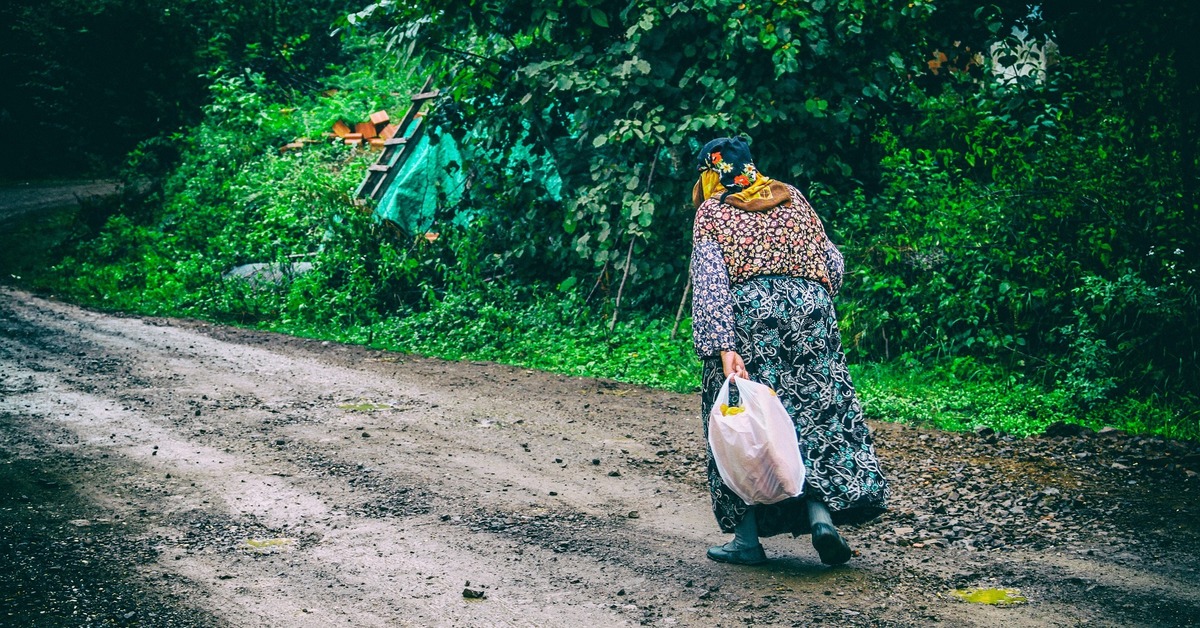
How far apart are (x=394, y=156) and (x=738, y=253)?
966cm

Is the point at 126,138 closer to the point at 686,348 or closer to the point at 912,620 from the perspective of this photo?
the point at 686,348

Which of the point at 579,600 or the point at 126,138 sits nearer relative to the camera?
the point at 579,600

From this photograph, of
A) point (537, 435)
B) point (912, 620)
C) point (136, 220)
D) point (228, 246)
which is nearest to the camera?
point (912, 620)

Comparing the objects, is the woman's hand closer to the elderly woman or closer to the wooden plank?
the elderly woman

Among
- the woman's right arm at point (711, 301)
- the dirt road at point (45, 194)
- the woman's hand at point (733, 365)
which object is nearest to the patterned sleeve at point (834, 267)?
the woman's right arm at point (711, 301)

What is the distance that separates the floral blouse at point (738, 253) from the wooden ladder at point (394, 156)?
353 inches

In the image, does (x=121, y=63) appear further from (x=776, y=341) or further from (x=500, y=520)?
(x=776, y=341)

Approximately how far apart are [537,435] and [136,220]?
12.1m

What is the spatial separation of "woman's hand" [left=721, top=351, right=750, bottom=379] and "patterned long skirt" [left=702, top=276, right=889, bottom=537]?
0.11 metres

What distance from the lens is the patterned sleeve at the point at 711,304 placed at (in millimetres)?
4242

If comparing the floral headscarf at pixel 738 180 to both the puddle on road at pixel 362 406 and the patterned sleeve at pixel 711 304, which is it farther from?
the puddle on road at pixel 362 406

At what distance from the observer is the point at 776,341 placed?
4.34 meters

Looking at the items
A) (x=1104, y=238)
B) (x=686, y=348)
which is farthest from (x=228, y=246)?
(x=1104, y=238)

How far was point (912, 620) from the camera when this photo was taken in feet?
12.2
